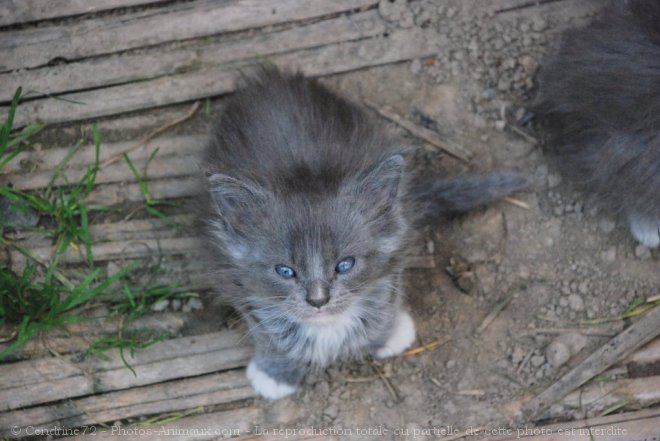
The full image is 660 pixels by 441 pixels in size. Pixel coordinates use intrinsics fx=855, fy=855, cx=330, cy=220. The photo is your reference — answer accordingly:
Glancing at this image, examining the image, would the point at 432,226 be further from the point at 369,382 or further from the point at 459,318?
the point at 369,382

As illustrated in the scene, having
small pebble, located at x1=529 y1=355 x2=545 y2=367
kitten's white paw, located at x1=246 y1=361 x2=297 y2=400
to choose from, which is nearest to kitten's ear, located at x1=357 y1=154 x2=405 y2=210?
kitten's white paw, located at x1=246 y1=361 x2=297 y2=400

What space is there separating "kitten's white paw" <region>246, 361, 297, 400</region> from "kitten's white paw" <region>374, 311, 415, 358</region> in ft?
1.46

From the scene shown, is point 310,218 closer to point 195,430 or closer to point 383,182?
point 383,182

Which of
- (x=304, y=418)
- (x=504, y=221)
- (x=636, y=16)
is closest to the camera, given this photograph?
(x=636, y=16)

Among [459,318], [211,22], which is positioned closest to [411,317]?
[459,318]

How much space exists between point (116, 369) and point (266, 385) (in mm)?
712

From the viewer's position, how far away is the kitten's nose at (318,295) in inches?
127

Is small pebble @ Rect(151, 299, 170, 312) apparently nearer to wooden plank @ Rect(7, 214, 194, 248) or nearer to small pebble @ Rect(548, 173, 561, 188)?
wooden plank @ Rect(7, 214, 194, 248)

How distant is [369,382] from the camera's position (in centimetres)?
395

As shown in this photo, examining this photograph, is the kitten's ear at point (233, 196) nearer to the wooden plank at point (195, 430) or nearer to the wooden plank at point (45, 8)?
the wooden plank at point (195, 430)

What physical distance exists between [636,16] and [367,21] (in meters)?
1.35

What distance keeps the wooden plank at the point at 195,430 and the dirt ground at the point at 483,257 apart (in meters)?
0.12

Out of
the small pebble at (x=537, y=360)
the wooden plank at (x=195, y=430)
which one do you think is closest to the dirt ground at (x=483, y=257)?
the small pebble at (x=537, y=360)

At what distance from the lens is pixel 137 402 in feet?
12.9
